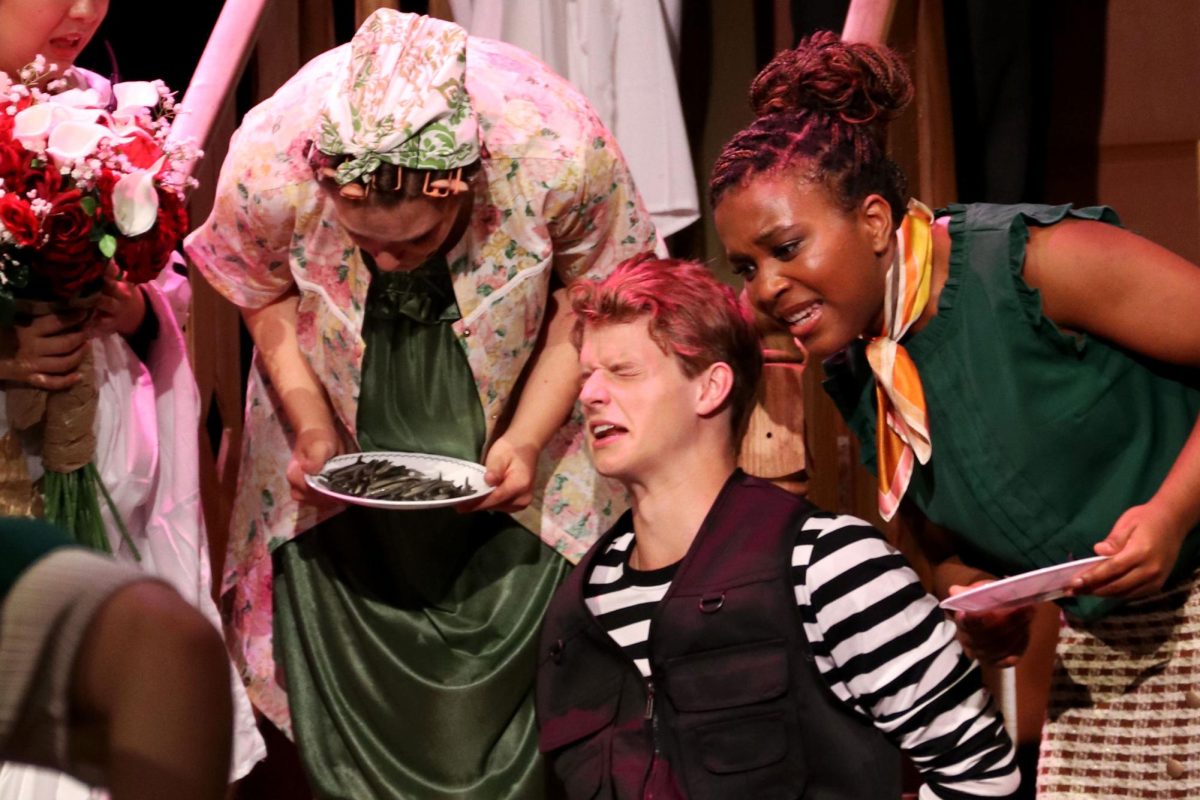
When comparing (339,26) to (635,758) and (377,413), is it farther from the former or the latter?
(635,758)

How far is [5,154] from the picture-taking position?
2.44 meters

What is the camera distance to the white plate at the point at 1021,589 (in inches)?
75.9

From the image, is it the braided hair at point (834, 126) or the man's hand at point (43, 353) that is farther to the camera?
the man's hand at point (43, 353)

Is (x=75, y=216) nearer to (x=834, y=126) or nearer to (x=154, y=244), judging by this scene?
Answer: (x=154, y=244)

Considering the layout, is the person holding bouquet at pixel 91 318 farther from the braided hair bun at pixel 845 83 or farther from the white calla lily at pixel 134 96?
the braided hair bun at pixel 845 83

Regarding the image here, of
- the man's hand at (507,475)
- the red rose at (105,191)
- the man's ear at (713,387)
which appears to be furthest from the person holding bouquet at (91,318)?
the man's ear at (713,387)

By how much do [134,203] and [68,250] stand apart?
0.42 feet

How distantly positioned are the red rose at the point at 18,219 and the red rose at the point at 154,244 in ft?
0.59

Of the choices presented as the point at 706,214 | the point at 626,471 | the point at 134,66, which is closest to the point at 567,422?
the point at 626,471

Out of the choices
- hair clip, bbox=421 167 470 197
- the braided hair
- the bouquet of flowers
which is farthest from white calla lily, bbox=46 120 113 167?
the braided hair

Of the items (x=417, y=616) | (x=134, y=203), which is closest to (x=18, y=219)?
(x=134, y=203)

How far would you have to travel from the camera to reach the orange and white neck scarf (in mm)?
2264

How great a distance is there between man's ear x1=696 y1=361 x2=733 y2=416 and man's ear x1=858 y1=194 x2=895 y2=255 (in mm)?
280

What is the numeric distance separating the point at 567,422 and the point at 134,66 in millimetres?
2133
